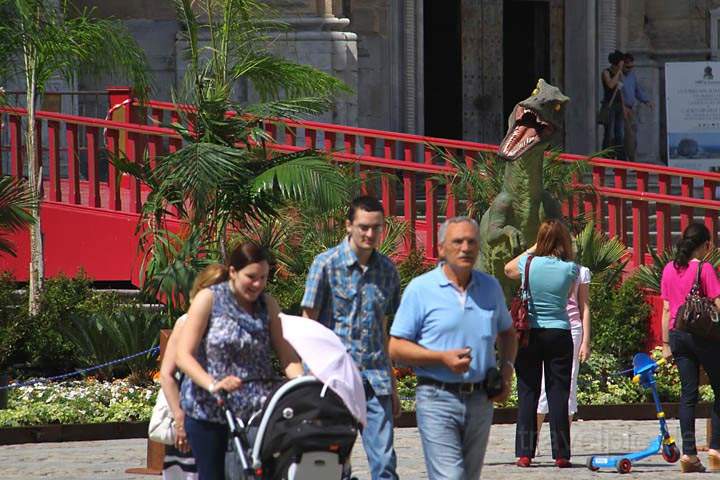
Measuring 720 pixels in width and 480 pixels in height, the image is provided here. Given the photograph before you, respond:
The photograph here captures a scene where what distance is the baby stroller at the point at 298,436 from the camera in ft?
24.0

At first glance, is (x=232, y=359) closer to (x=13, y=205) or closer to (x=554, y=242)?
(x=554, y=242)

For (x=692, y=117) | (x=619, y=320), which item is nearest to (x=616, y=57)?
(x=692, y=117)

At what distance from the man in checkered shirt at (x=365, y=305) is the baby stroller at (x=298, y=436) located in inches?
38.2

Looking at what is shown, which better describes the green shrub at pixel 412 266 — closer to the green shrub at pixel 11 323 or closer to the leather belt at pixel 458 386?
the green shrub at pixel 11 323

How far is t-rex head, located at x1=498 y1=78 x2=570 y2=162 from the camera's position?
12645 millimetres

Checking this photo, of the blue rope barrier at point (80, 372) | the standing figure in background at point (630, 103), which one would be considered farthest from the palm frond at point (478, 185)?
the standing figure in background at point (630, 103)

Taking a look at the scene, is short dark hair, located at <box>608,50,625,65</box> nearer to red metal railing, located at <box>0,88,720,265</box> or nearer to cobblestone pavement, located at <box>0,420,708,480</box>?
red metal railing, located at <box>0,88,720,265</box>

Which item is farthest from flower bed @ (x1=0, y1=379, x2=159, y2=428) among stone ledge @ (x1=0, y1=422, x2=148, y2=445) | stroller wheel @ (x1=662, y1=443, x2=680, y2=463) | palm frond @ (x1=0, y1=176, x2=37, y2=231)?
stroller wheel @ (x1=662, y1=443, x2=680, y2=463)

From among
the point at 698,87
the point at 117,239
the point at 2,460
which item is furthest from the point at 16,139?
the point at 698,87

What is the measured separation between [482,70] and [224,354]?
1642 centimetres

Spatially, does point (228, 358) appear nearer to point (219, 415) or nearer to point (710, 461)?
point (219, 415)

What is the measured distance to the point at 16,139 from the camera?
54.3 ft

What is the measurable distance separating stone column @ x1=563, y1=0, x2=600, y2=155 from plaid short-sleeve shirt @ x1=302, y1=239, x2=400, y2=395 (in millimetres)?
14555

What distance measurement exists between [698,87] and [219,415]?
1344cm
